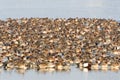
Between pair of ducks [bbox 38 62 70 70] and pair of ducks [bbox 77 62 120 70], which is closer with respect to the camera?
pair of ducks [bbox 38 62 70 70]

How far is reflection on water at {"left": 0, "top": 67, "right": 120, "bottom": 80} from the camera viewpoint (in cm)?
4103

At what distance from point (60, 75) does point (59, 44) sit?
9.53 m

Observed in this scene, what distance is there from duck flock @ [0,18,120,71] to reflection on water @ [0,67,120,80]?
3.26ft

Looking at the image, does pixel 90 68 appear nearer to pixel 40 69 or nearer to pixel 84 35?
pixel 40 69

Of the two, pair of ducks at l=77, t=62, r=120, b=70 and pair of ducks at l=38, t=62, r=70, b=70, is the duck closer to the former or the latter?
pair of ducks at l=77, t=62, r=120, b=70

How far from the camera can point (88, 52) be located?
48.0 meters

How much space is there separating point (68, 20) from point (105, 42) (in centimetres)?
1284

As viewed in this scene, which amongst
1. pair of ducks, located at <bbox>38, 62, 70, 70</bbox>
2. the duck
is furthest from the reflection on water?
the duck

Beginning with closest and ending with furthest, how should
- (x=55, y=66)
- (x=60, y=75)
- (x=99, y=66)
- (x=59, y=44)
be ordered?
1. (x=60, y=75)
2. (x=55, y=66)
3. (x=99, y=66)
4. (x=59, y=44)

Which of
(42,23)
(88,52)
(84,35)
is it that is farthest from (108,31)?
(88,52)

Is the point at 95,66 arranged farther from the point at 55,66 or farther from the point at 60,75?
the point at 60,75

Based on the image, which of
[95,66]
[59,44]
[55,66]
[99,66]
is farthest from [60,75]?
[59,44]

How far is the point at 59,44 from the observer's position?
51125mm

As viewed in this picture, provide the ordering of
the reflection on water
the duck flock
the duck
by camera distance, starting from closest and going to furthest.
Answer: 1. the reflection on water
2. the duck
3. the duck flock
